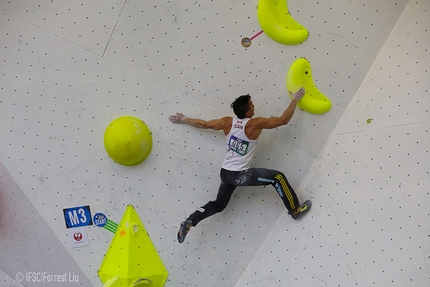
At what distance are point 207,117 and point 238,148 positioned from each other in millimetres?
324

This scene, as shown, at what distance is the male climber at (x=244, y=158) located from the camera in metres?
2.32

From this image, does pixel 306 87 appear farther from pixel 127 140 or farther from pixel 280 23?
pixel 127 140

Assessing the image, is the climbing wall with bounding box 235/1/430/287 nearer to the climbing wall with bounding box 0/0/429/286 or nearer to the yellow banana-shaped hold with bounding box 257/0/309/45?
the climbing wall with bounding box 0/0/429/286

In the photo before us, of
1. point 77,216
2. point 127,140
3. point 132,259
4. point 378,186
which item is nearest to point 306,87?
point 378,186

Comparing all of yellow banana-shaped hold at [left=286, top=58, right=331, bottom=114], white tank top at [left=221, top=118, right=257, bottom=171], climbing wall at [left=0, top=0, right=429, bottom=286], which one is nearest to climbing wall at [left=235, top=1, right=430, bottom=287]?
climbing wall at [left=0, top=0, right=429, bottom=286]

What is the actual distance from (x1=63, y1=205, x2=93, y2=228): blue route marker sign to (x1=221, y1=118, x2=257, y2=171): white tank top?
993mm

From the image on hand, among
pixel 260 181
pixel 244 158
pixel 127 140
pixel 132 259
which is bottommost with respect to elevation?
pixel 132 259

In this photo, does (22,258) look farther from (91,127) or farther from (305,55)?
(305,55)

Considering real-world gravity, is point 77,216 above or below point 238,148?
below

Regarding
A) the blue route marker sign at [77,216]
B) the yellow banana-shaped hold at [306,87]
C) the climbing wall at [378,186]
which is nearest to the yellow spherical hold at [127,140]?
the blue route marker sign at [77,216]

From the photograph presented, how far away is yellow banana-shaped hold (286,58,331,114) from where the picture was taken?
2.42 meters

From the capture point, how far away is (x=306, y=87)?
245 centimetres

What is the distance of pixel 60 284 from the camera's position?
2756 mm

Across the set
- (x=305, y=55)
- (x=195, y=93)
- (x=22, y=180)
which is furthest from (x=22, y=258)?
(x=305, y=55)
